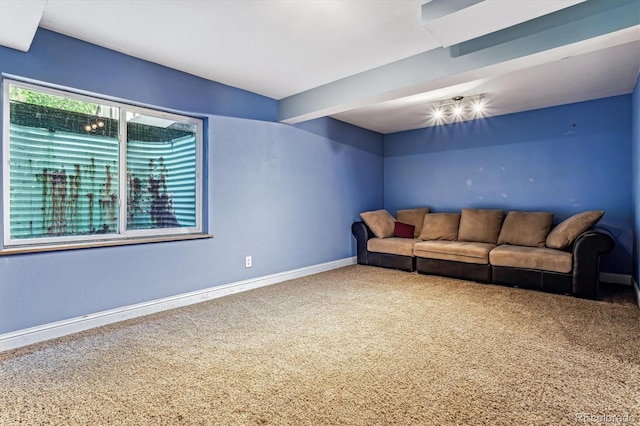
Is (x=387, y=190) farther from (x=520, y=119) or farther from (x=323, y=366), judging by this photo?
(x=323, y=366)

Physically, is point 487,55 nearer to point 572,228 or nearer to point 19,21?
point 572,228

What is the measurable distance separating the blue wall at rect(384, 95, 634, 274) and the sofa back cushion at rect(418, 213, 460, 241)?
1.22 ft

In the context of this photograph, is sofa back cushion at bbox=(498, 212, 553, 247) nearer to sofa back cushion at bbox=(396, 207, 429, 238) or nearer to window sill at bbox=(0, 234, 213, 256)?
sofa back cushion at bbox=(396, 207, 429, 238)

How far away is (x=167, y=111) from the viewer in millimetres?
3217

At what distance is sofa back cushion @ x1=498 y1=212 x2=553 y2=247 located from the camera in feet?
13.3

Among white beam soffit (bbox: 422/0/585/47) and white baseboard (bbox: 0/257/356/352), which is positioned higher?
white beam soffit (bbox: 422/0/585/47)

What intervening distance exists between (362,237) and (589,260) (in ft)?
9.03

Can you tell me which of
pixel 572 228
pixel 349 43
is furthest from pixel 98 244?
pixel 572 228

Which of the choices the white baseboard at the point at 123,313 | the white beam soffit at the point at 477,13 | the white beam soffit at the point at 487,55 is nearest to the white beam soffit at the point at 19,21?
the white baseboard at the point at 123,313

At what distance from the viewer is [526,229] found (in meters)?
4.16

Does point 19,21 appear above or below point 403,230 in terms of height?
above

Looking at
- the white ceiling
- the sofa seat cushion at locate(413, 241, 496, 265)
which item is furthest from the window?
the sofa seat cushion at locate(413, 241, 496, 265)

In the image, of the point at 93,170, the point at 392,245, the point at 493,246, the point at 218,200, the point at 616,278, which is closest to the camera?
the point at 93,170

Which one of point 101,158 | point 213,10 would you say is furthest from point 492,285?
point 101,158
